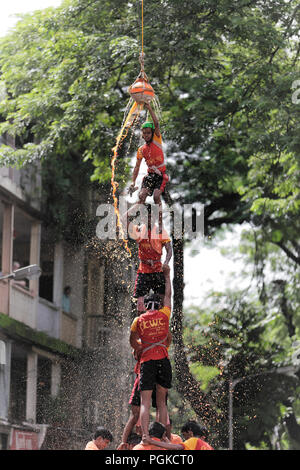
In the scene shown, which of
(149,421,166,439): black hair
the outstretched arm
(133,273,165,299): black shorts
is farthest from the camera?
the outstretched arm

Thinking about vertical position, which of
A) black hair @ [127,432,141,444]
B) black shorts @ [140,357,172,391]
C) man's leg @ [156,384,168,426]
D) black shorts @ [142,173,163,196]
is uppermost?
black shorts @ [142,173,163,196]

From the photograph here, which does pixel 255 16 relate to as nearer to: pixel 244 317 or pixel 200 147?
pixel 200 147

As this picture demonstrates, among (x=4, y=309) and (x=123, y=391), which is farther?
(x=4, y=309)

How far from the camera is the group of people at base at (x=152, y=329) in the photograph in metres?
11.9

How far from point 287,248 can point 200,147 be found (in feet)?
18.5

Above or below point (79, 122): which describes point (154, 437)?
below

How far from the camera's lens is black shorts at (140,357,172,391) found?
12422 millimetres

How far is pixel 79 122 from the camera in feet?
72.6

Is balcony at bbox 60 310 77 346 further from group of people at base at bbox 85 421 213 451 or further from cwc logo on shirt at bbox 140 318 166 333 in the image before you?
cwc logo on shirt at bbox 140 318 166 333

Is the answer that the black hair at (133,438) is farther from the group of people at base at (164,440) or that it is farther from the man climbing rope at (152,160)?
the man climbing rope at (152,160)

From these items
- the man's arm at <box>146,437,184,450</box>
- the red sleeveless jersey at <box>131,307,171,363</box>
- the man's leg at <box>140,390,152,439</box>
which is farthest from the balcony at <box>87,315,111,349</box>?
the man's arm at <box>146,437,184,450</box>

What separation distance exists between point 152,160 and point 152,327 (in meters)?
2.62

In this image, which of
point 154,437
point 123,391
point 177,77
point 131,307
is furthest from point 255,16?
point 154,437

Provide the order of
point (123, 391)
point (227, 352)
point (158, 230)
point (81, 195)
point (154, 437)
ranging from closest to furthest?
point (154, 437) < point (158, 230) < point (123, 391) < point (227, 352) < point (81, 195)
